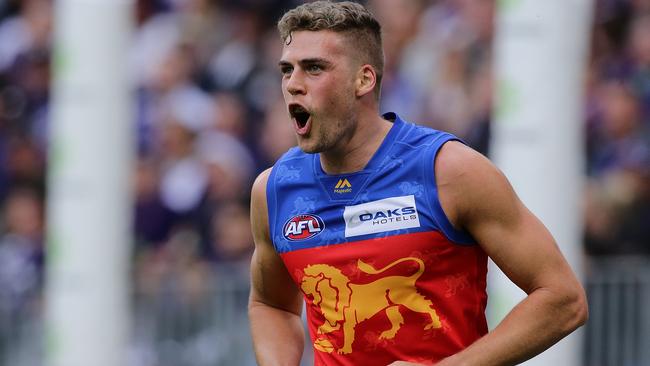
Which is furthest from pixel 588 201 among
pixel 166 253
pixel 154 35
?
→ pixel 154 35

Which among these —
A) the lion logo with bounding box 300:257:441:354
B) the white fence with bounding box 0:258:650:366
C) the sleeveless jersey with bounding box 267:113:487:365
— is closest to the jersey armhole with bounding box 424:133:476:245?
the sleeveless jersey with bounding box 267:113:487:365

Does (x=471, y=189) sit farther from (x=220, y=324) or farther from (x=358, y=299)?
(x=220, y=324)

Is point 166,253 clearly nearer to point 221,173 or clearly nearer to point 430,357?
point 221,173

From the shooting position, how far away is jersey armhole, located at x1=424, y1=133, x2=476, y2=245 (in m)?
4.48

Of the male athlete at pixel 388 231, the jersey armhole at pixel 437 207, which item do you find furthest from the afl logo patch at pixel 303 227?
the jersey armhole at pixel 437 207

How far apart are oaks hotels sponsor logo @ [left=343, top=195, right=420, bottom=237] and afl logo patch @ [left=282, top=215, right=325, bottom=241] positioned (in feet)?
0.39

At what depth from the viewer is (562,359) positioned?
7.12m

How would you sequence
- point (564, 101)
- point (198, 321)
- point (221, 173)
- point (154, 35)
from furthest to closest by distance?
point (154, 35) < point (221, 173) < point (198, 321) < point (564, 101)

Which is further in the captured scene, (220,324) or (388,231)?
(220,324)

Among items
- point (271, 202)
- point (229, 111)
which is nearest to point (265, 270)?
Result: point (271, 202)

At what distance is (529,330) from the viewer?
172 inches

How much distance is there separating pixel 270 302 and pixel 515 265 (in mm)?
1155

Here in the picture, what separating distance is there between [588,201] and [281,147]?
2.67 meters

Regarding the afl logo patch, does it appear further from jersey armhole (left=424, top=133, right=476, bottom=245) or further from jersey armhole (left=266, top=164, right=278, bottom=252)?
jersey armhole (left=424, top=133, right=476, bottom=245)
